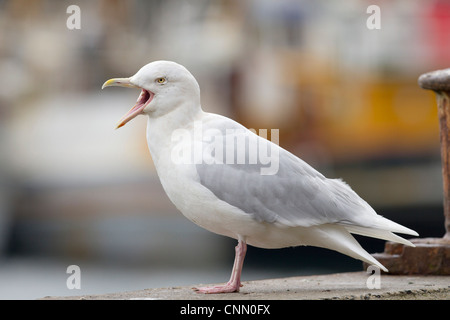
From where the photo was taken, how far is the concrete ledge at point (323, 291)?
3402 mm

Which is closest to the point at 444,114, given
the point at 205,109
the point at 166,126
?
the point at 166,126

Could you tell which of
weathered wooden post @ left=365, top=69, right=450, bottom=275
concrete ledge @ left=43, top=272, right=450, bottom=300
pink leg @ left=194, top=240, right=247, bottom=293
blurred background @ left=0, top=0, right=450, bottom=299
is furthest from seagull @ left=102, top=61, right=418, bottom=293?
blurred background @ left=0, top=0, right=450, bottom=299

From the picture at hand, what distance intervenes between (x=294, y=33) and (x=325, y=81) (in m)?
0.66

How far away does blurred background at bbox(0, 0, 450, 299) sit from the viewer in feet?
36.8

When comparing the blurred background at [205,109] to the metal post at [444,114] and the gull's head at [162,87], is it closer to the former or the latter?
the metal post at [444,114]

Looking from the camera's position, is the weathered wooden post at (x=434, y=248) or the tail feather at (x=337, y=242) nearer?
the tail feather at (x=337, y=242)

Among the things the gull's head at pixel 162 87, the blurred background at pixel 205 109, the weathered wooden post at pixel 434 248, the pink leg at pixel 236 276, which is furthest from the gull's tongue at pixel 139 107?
the blurred background at pixel 205 109

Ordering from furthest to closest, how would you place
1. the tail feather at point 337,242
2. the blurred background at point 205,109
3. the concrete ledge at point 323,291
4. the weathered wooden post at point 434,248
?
1. the blurred background at point 205,109
2. the weathered wooden post at point 434,248
3. the tail feather at point 337,242
4. the concrete ledge at point 323,291

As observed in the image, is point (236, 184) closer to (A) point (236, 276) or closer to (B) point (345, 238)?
(A) point (236, 276)

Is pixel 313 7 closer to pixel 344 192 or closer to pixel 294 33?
pixel 294 33

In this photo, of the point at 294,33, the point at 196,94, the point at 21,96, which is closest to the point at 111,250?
the point at 21,96

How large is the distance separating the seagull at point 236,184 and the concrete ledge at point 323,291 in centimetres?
10

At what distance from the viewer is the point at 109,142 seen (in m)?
12.3

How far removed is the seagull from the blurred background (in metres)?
6.98
